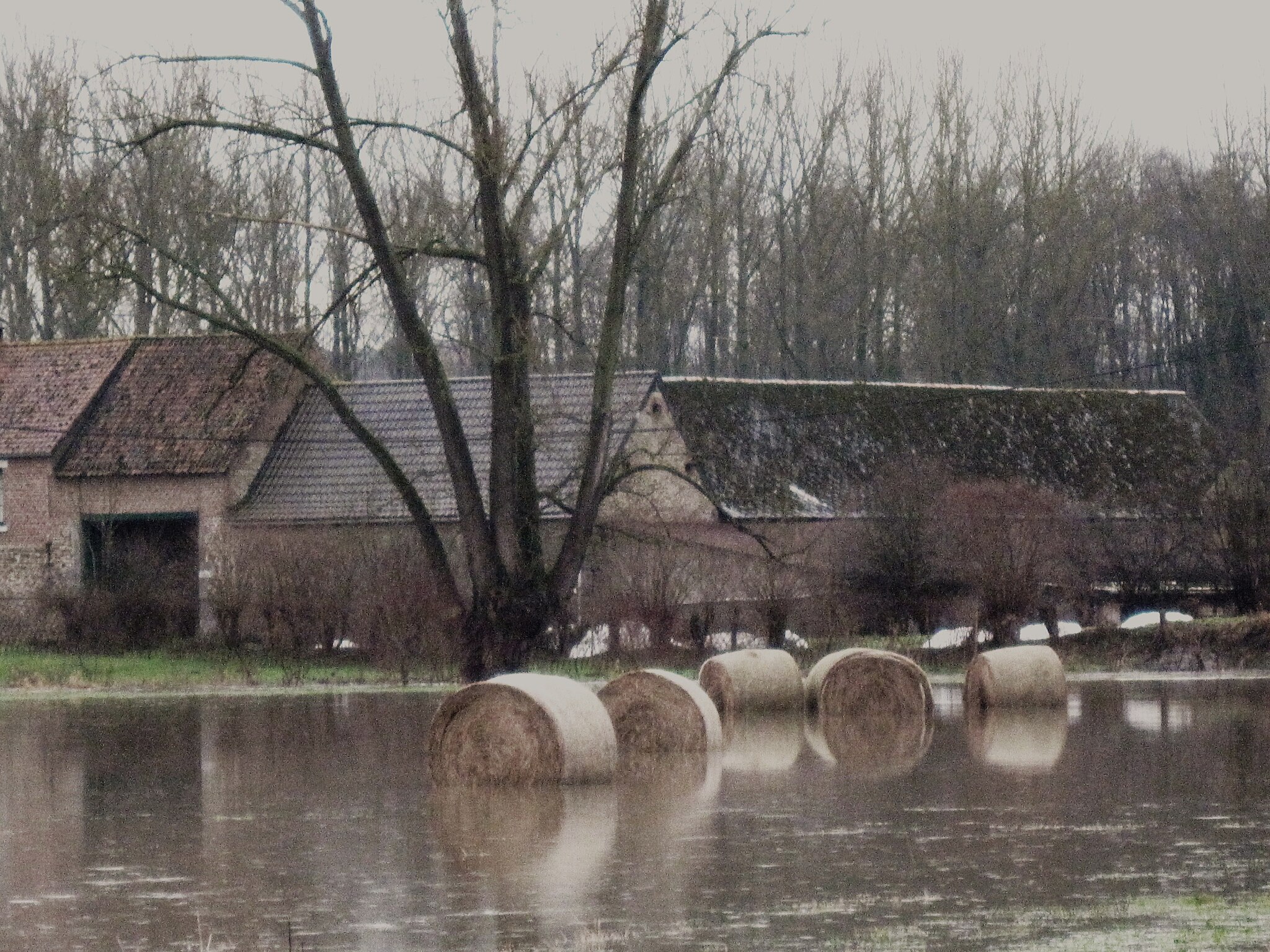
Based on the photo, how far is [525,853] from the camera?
43.0 feet

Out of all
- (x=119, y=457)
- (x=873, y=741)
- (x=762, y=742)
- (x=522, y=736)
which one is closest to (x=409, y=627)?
(x=762, y=742)

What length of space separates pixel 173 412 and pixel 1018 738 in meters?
30.4

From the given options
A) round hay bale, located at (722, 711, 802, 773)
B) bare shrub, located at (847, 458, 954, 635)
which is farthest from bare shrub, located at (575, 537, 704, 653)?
round hay bale, located at (722, 711, 802, 773)

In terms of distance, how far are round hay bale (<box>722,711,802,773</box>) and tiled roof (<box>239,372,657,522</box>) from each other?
783 inches

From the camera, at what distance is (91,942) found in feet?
33.1

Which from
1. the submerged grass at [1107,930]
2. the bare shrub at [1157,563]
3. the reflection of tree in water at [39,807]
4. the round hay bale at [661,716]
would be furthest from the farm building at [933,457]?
the submerged grass at [1107,930]

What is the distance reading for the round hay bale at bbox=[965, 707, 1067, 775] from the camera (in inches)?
742

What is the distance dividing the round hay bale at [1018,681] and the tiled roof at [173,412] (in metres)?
24.0

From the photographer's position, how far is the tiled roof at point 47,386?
47500 mm

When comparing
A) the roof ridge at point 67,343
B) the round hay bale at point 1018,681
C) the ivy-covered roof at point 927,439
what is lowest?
the round hay bale at point 1018,681

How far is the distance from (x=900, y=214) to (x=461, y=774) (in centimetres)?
5051

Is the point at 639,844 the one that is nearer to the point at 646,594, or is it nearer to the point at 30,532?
the point at 646,594

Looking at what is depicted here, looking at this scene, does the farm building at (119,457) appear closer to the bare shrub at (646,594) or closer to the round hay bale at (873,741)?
the bare shrub at (646,594)

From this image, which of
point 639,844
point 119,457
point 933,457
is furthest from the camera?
point 933,457
